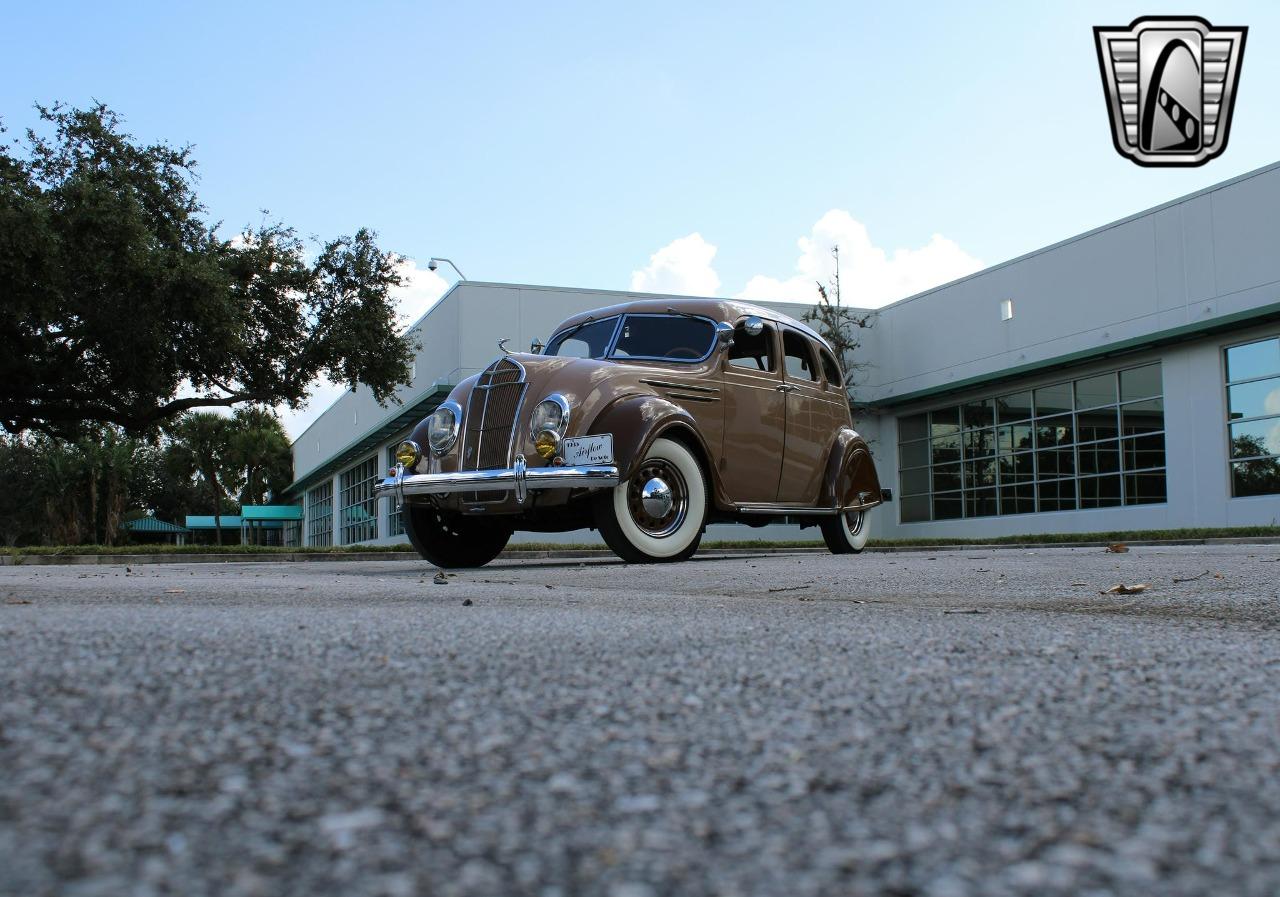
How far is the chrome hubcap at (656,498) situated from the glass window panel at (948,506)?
788 inches

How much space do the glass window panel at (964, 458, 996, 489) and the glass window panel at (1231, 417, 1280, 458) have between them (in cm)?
646

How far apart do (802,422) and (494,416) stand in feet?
10.4

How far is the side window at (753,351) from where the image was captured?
32.1 feet

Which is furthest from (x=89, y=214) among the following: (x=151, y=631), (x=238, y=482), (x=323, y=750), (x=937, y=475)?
(x=238, y=482)

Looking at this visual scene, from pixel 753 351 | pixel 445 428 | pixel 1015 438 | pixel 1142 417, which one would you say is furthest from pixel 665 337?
pixel 1015 438

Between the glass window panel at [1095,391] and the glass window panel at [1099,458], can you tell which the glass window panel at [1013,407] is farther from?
the glass window panel at [1099,458]

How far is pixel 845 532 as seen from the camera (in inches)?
447

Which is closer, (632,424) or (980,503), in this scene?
(632,424)

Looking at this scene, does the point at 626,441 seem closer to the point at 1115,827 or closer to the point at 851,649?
the point at 851,649

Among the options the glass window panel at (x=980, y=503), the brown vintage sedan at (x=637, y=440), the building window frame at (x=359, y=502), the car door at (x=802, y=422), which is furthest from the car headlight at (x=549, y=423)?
the building window frame at (x=359, y=502)

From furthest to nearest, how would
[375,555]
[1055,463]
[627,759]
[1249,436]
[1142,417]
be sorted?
[1055,463] < [1142,417] < [1249,436] < [375,555] < [627,759]

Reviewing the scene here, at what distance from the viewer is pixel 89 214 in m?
17.3

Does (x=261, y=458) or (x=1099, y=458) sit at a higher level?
(x=261, y=458)

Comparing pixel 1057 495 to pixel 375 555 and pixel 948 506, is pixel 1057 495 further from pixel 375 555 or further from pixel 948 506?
pixel 375 555
